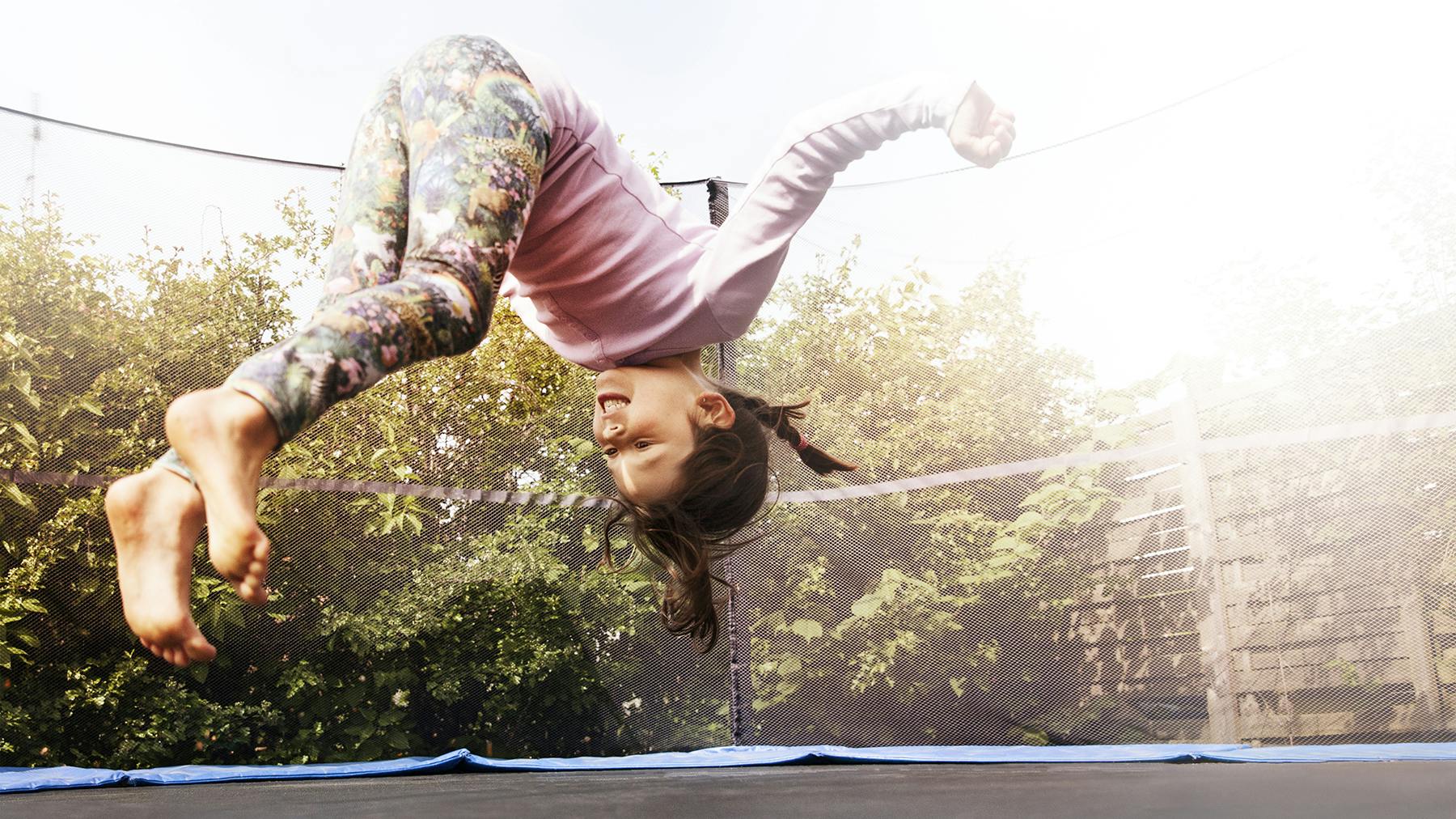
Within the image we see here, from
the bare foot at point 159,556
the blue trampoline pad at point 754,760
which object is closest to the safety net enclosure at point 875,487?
the blue trampoline pad at point 754,760

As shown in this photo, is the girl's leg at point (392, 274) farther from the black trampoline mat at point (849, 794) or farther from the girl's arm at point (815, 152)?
the black trampoline mat at point (849, 794)

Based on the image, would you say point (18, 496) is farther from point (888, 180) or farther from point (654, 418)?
point (888, 180)

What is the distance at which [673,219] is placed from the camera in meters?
1.35

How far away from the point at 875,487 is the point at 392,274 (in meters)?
1.85

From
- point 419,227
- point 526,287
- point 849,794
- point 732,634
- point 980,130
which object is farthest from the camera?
point 732,634

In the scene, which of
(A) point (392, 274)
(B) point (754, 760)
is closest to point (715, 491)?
(A) point (392, 274)

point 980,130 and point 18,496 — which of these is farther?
point 18,496

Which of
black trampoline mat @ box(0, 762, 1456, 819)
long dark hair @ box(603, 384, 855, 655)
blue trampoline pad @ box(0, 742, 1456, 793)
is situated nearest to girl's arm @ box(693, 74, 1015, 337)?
long dark hair @ box(603, 384, 855, 655)

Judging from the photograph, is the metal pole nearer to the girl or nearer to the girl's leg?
the girl

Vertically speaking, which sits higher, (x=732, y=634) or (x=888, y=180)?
(x=888, y=180)

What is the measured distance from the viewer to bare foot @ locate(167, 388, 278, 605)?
2.46ft

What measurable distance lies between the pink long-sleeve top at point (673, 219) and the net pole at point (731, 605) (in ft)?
4.47

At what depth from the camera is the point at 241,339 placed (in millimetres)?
2582

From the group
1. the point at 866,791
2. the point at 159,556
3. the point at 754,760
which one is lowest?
the point at 754,760
